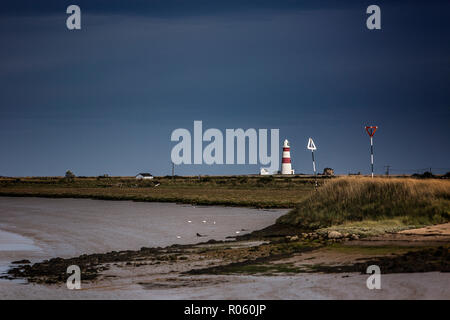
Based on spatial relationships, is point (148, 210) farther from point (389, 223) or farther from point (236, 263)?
point (236, 263)

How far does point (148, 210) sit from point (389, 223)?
22896mm

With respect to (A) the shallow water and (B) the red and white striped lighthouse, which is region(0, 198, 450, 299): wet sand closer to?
(A) the shallow water

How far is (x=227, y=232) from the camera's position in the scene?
29406 millimetres

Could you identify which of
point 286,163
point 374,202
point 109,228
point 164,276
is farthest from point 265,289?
point 286,163

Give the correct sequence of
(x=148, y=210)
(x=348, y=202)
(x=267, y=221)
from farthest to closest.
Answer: (x=148, y=210) < (x=267, y=221) < (x=348, y=202)

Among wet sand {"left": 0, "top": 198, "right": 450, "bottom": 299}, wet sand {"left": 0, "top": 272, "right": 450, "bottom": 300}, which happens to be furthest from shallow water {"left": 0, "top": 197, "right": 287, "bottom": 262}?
wet sand {"left": 0, "top": 272, "right": 450, "bottom": 300}

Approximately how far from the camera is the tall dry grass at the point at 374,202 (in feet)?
83.0

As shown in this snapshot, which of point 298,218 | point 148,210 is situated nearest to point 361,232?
point 298,218

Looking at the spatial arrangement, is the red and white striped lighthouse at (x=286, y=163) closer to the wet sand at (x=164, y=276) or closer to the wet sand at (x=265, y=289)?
the wet sand at (x=164, y=276)

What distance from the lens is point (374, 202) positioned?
27.5 metres

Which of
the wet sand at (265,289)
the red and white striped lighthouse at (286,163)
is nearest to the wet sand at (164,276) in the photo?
the wet sand at (265,289)

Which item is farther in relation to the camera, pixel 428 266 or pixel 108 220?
pixel 108 220

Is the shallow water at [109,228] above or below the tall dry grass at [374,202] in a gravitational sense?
below
